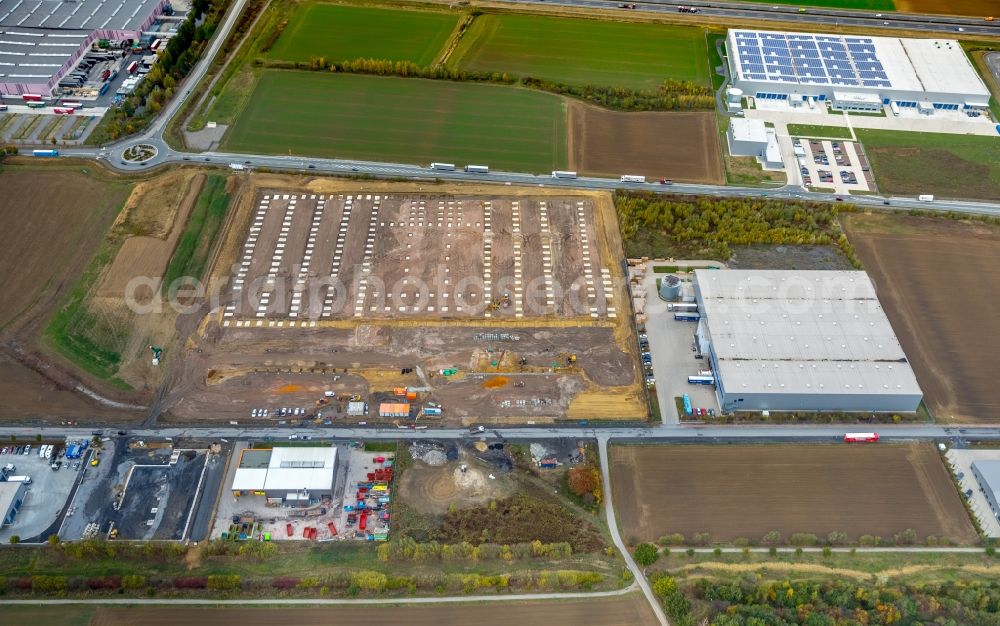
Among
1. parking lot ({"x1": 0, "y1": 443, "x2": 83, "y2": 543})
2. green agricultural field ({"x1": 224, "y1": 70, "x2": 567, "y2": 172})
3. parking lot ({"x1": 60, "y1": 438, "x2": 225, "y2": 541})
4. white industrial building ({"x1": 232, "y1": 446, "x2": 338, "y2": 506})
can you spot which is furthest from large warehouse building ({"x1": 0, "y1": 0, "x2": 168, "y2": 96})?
white industrial building ({"x1": 232, "y1": 446, "x2": 338, "y2": 506})

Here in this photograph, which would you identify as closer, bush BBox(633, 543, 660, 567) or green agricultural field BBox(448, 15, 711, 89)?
bush BBox(633, 543, 660, 567)

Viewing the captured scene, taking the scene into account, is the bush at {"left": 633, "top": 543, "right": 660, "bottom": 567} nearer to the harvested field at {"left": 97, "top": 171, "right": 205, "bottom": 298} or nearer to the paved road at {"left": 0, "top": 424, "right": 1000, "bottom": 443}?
the paved road at {"left": 0, "top": 424, "right": 1000, "bottom": 443}

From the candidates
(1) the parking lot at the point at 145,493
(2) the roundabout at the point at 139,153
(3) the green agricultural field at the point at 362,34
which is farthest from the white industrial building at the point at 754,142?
(2) the roundabout at the point at 139,153

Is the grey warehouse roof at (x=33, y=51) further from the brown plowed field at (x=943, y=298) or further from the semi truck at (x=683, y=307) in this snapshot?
the brown plowed field at (x=943, y=298)

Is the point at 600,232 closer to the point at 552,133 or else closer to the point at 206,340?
the point at 552,133

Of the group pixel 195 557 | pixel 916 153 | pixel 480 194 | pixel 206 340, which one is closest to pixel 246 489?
pixel 195 557

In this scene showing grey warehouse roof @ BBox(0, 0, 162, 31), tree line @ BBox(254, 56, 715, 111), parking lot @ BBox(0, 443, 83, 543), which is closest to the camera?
parking lot @ BBox(0, 443, 83, 543)
